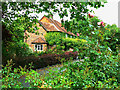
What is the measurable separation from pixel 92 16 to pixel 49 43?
486 inches

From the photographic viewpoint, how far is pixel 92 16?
3664 millimetres

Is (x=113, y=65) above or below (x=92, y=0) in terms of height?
below

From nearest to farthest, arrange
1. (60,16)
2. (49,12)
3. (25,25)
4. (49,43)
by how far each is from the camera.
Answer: (60,16) → (49,12) → (25,25) → (49,43)

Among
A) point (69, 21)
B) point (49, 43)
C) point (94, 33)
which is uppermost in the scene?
point (69, 21)

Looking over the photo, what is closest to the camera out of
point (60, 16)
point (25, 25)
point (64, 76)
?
point (64, 76)

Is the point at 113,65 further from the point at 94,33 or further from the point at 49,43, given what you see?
the point at 49,43

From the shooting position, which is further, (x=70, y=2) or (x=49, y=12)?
(x=49, y=12)

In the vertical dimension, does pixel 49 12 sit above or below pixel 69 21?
above

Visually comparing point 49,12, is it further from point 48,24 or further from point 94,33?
point 48,24

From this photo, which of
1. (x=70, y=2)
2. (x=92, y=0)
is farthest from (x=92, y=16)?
(x=70, y=2)

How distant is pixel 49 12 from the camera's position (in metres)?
3.94

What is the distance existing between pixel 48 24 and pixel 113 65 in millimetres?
13112

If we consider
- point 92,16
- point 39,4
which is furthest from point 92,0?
point 39,4

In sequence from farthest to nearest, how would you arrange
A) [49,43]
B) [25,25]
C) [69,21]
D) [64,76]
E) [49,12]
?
[49,43]
[25,25]
[49,12]
[69,21]
[64,76]
